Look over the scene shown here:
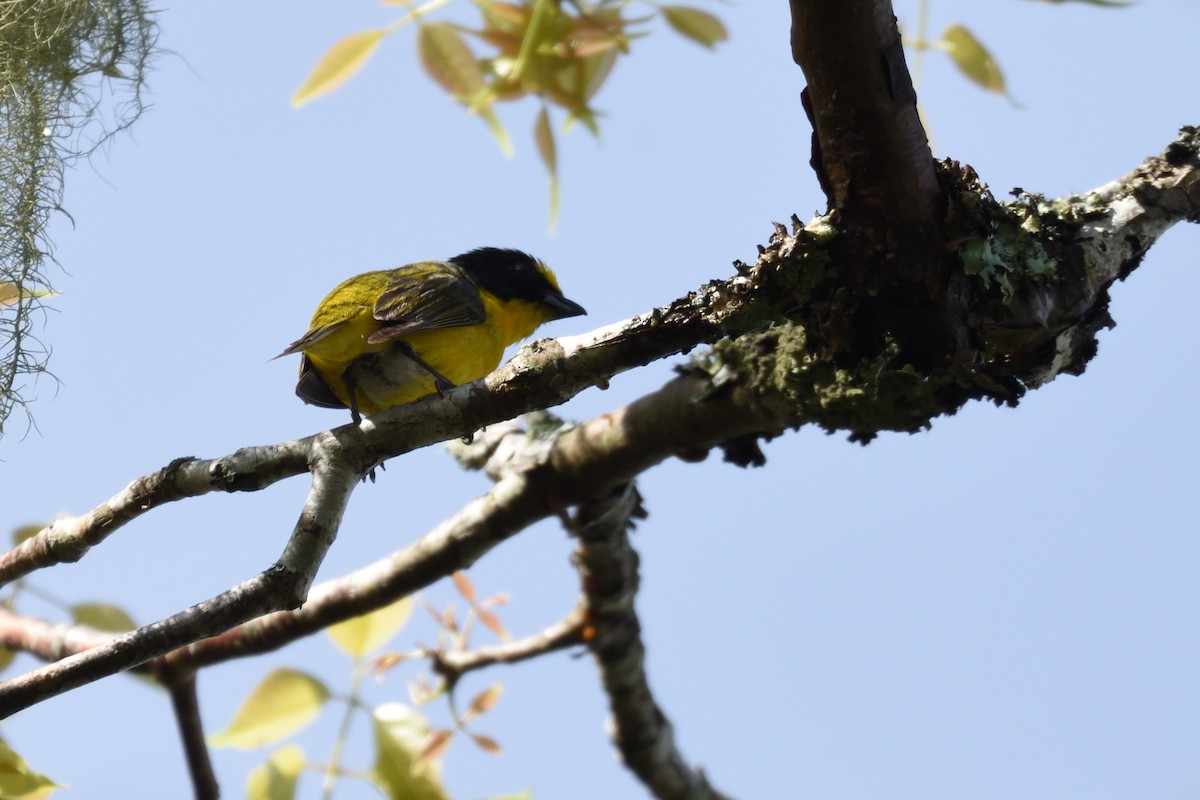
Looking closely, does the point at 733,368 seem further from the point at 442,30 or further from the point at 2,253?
the point at 2,253

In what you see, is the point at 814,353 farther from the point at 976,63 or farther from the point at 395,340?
the point at 395,340

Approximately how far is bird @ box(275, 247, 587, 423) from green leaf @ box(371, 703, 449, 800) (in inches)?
50.4

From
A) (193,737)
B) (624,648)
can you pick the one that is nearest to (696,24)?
(193,737)

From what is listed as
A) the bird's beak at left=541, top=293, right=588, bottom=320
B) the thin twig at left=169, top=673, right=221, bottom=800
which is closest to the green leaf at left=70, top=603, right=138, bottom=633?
the thin twig at left=169, top=673, right=221, bottom=800

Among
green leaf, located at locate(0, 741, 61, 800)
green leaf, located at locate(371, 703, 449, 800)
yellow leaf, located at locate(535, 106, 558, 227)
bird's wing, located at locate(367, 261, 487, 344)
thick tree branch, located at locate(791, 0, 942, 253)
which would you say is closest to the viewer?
thick tree branch, located at locate(791, 0, 942, 253)

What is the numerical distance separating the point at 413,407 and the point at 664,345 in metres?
0.63

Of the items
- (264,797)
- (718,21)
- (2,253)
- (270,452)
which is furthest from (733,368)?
(2,253)

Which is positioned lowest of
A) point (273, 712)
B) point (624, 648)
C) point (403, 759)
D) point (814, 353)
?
point (403, 759)

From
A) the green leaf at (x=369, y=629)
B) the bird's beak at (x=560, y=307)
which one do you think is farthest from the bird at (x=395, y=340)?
the green leaf at (x=369, y=629)

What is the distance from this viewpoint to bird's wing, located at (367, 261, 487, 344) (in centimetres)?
397

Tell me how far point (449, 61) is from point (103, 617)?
6.14 feet

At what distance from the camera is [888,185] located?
2250 mm

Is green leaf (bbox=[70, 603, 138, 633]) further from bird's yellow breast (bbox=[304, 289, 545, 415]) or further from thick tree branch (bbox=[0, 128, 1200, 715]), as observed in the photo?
bird's yellow breast (bbox=[304, 289, 545, 415])

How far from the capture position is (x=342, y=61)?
2.40 meters
